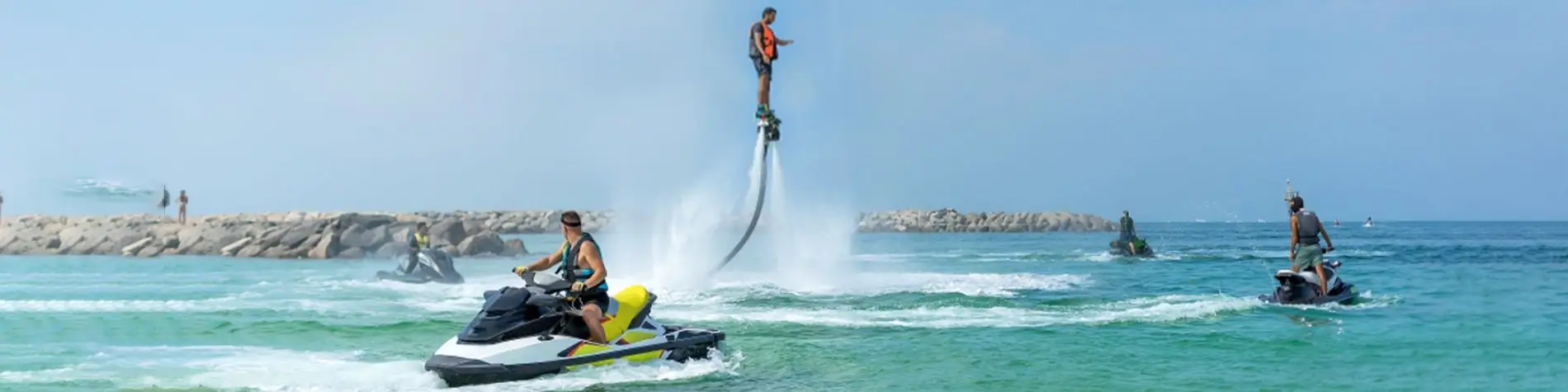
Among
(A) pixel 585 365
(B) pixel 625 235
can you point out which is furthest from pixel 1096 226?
(A) pixel 585 365

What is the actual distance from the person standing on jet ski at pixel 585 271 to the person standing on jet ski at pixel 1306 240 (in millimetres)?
11712

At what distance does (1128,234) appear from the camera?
4572 centimetres

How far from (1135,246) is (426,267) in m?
25.5

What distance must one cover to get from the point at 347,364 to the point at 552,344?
357 centimetres

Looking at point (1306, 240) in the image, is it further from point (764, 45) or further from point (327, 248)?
point (327, 248)

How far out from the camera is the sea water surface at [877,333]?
12422 mm

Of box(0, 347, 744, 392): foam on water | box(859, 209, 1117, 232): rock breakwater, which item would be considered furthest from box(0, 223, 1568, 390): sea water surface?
box(859, 209, 1117, 232): rock breakwater

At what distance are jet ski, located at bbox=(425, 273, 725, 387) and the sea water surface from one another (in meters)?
0.19

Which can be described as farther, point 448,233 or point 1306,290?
point 448,233

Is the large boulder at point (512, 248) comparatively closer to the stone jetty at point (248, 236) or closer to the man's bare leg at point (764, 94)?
the stone jetty at point (248, 236)

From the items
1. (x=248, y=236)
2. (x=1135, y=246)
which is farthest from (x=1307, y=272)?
(x=248, y=236)

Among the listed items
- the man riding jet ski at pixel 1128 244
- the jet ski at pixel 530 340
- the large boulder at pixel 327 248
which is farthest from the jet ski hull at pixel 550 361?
the large boulder at pixel 327 248

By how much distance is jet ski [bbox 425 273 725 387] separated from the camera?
10.9m

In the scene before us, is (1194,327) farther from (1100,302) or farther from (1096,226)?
(1096,226)
